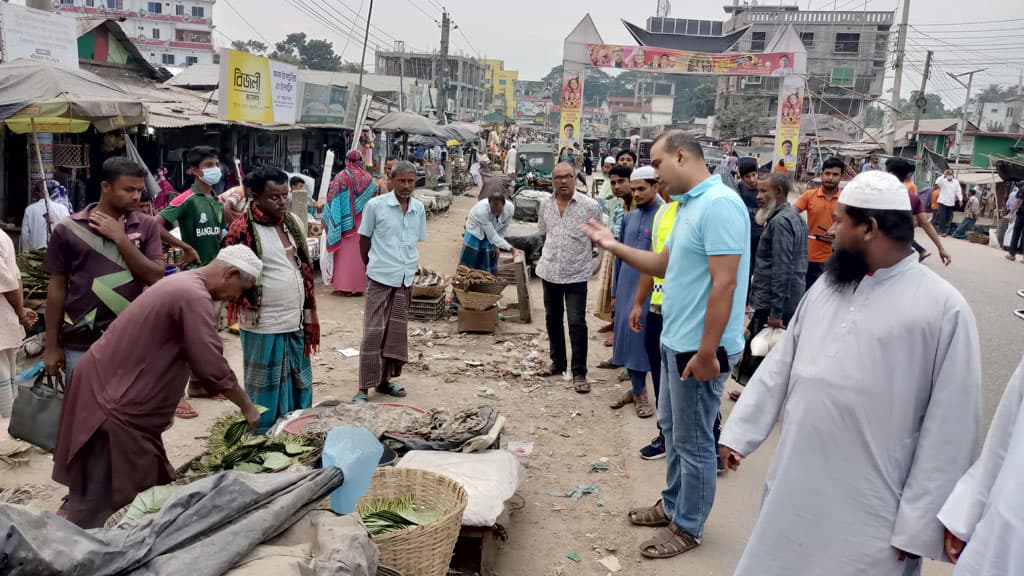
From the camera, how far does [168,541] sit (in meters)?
2.37

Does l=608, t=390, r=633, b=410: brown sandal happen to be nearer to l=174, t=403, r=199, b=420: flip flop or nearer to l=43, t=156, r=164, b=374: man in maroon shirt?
l=174, t=403, r=199, b=420: flip flop

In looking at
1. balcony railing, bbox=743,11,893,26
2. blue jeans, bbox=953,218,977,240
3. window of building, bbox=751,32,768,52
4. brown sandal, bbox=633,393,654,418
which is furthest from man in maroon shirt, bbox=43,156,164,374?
balcony railing, bbox=743,11,893,26

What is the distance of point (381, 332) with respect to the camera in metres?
6.38

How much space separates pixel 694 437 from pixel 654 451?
1.68 m

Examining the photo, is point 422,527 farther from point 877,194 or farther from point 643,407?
point 643,407

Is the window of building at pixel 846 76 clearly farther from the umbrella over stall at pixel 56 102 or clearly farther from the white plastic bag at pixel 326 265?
the umbrella over stall at pixel 56 102

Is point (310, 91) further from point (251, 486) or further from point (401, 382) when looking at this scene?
point (251, 486)

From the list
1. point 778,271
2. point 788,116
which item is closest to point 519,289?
point 778,271

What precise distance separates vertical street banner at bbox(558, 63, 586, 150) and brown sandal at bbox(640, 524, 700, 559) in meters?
16.7

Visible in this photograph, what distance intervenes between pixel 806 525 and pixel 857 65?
6386cm

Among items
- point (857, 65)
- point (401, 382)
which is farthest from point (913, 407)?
point (857, 65)

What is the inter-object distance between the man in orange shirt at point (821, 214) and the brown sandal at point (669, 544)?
3800 millimetres

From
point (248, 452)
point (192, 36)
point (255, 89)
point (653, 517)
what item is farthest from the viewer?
point (192, 36)

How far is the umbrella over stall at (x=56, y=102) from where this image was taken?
24.3ft
